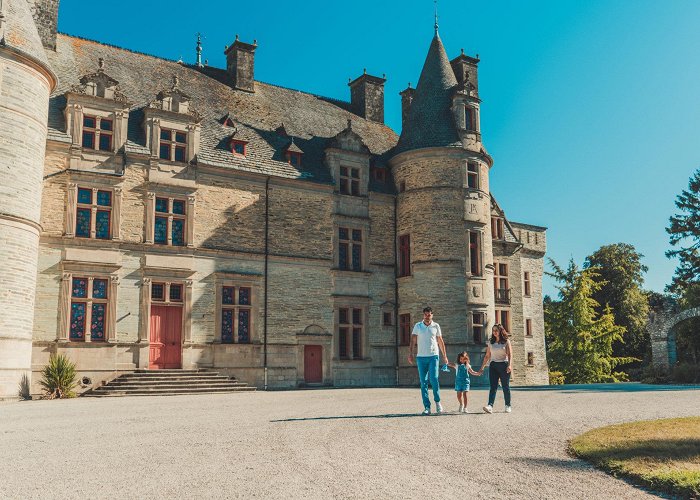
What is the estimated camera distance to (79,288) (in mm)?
22188

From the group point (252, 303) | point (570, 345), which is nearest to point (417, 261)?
point (252, 303)

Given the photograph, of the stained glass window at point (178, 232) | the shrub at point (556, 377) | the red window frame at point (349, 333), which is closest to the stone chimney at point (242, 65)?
the stained glass window at point (178, 232)

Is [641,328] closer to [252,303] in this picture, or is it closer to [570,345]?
[570,345]

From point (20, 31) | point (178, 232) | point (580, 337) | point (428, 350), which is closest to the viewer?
point (428, 350)

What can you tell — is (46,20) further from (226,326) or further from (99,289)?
(226,326)

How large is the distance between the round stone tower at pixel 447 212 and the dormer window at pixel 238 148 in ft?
22.8

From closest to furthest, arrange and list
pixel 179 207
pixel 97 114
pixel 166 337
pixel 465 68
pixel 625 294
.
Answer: pixel 97 114
pixel 166 337
pixel 179 207
pixel 465 68
pixel 625 294

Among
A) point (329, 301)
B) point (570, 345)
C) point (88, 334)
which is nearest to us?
point (88, 334)

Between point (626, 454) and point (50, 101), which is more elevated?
point (50, 101)

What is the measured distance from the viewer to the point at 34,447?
8820mm

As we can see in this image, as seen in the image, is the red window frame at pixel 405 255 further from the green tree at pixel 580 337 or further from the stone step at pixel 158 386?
the green tree at pixel 580 337

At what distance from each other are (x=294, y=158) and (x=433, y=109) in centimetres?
680

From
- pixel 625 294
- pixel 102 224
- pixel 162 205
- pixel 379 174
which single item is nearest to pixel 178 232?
pixel 162 205

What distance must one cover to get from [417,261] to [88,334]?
1304 centimetres
